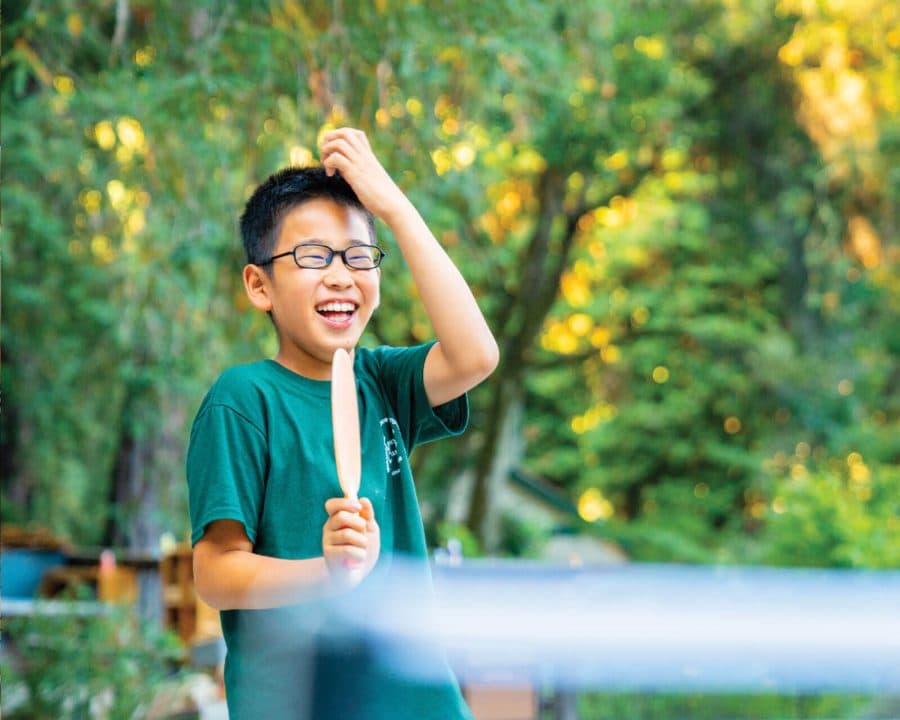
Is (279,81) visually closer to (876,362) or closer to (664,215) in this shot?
(664,215)

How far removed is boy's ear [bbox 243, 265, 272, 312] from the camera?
1.59 meters

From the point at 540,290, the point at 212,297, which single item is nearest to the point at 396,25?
the point at 212,297

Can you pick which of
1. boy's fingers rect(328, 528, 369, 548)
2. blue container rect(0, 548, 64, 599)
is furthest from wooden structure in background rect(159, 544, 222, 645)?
boy's fingers rect(328, 528, 369, 548)

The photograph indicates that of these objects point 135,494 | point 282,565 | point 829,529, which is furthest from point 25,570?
point 282,565

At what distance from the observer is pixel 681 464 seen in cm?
2114

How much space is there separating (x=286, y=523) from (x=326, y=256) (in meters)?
0.31

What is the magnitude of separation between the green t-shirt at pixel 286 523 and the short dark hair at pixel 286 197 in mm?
159

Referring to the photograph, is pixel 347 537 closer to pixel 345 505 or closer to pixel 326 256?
pixel 345 505

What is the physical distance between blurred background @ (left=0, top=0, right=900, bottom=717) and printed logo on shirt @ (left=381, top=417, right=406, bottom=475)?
2.09 meters

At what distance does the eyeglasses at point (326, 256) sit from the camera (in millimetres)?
1533

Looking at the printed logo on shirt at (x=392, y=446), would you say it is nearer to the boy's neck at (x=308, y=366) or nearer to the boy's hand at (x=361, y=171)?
the boy's neck at (x=308, y=366)

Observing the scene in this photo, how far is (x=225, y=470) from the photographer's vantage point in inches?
55.1

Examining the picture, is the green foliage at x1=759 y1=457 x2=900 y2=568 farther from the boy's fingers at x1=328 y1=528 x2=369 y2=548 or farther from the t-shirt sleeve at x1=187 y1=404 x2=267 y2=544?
the boy's fingers at x1=328 y1=528 x2=369 y2=548

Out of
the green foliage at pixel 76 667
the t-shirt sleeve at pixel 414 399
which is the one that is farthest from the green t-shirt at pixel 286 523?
the green foliage at pixel 76 667
